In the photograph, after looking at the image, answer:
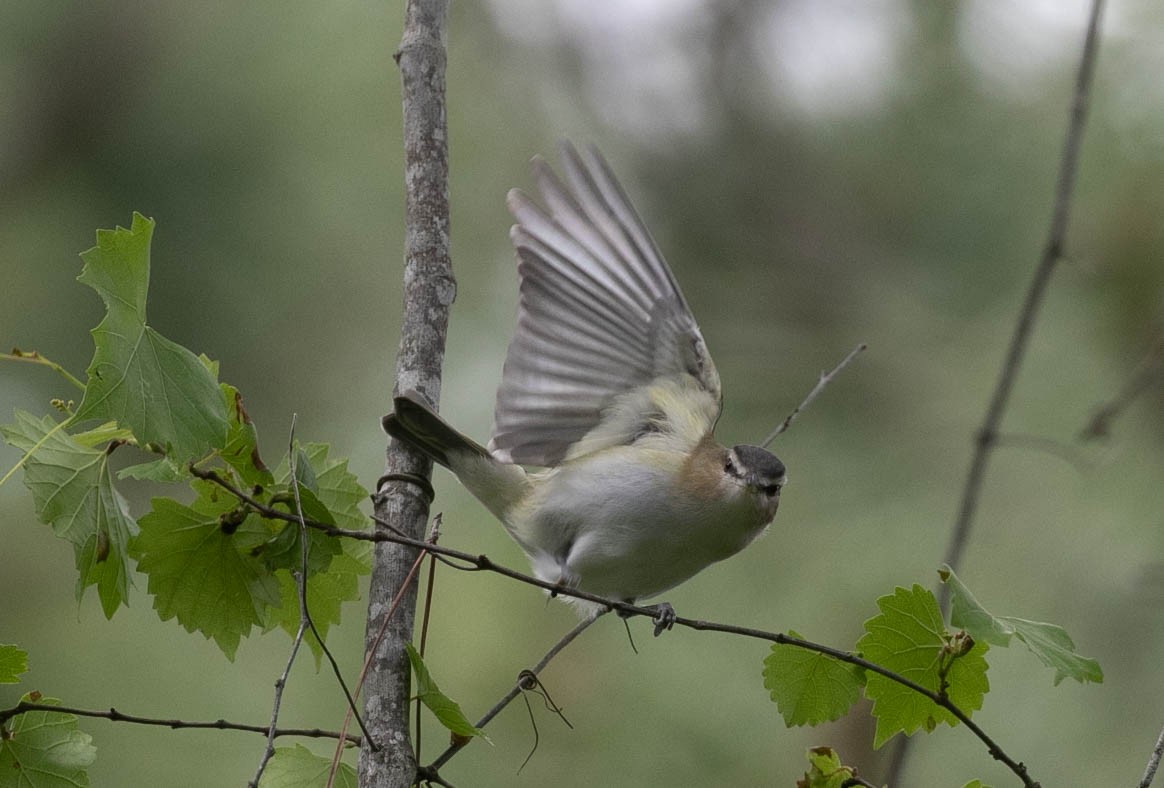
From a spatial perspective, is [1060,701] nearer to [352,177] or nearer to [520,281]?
[520,281]

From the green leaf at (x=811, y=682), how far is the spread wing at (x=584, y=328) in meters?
0.83

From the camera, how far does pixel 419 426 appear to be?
1938mm

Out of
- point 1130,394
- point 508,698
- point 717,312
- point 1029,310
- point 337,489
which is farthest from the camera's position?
point 717,312

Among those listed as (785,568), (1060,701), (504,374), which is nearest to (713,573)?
(785,568)

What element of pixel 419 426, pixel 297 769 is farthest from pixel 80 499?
pixel 419 426

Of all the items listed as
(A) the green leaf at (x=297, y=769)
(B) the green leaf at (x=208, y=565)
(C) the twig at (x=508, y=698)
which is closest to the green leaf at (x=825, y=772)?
(C) the twig at (x=508, y=698)

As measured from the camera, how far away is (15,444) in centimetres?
139

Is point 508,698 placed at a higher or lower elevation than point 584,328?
lower

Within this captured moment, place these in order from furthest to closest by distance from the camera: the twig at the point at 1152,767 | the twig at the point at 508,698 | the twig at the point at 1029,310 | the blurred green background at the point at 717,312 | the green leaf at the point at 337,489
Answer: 1. the blurred green background at the point at 717,312
2. the twig at the point at 1029,310
3. the green leaf at the point at 337,489
4. the twig at the point at 508,698
5. the twig at the point at 1152,767

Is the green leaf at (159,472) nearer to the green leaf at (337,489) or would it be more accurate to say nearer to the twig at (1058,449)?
the green leaf at (337,489)

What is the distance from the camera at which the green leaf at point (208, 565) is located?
159cm

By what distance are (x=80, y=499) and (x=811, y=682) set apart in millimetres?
1028

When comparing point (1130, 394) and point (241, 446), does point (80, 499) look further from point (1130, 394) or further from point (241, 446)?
point (1130, 394)

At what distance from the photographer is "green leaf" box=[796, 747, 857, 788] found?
1.54m
